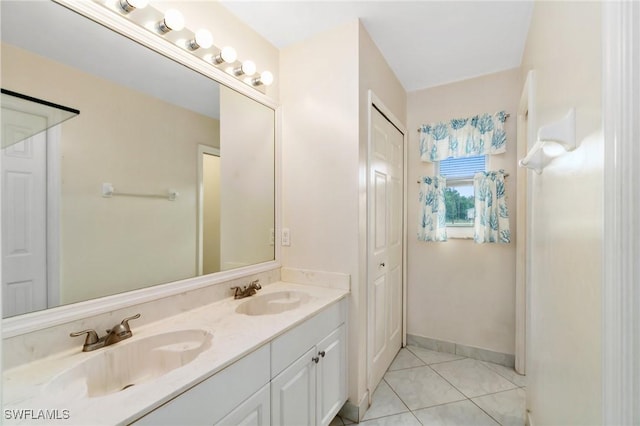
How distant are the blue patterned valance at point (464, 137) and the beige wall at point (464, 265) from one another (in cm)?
8

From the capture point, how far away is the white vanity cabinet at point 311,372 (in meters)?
1.17

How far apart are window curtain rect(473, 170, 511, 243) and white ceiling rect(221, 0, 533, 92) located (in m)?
0.92

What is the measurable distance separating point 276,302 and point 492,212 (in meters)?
1.79

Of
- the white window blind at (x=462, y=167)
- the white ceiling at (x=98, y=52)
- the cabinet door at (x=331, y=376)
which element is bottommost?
the cabinet door at (x=331, y=376)

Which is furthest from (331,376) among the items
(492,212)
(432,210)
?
(492,212)

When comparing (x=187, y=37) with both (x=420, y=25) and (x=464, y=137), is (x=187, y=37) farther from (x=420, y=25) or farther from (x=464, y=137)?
(x=464, y=137)

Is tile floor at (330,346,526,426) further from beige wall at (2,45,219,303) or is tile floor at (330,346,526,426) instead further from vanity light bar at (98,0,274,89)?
vanity light bar at (98,0,274,89)

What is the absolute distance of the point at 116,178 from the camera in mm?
1146

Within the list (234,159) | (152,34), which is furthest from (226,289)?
(152,34)

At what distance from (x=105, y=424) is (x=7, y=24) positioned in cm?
123

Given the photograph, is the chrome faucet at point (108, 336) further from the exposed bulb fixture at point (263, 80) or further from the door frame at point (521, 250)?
the door frame at point (521, 250)

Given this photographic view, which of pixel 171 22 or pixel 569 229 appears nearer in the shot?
pixel 569 229

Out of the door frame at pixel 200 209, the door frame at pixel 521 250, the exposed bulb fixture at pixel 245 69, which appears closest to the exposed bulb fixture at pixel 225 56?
the exposed bulb fixture at pixel 245 69

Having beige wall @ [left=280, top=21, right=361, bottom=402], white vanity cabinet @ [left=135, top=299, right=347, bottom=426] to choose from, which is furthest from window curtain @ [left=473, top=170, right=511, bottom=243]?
white vanity cabinet @ [left=135, top=299, right=347, bottom=426]
